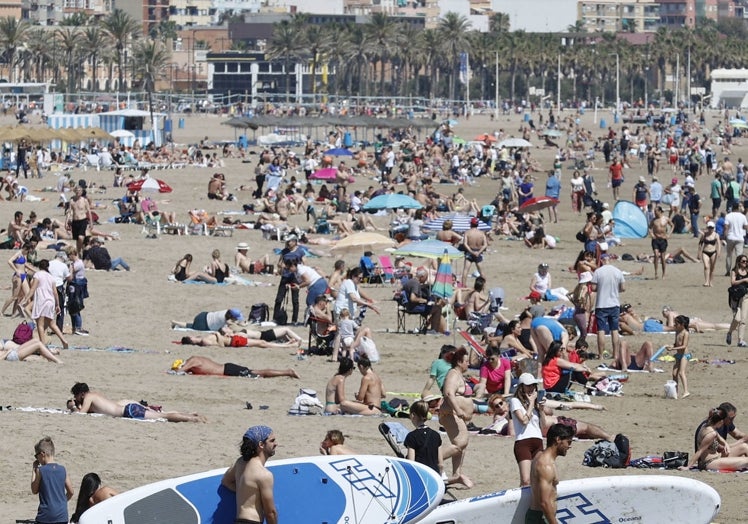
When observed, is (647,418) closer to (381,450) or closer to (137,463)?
(381,450)

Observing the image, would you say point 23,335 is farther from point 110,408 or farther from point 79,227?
A: point 79,227

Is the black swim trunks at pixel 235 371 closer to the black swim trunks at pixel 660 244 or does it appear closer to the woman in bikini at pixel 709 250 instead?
the woman in bikini at pixel 709 250

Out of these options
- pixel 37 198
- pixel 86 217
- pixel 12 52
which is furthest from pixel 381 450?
pixel 12 52

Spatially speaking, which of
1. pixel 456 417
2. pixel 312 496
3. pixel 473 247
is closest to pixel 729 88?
pixel 473 247

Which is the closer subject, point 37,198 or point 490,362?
point 490,362

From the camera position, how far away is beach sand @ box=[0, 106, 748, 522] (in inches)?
476

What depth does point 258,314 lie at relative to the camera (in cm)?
1977

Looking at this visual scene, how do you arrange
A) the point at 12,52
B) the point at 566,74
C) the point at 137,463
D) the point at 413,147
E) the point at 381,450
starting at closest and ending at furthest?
the point at 137,463 < the point at 381,450 < the point at 413,147 < the point at 12,52 < the point at 566,74

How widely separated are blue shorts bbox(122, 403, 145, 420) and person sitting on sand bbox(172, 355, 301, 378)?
2.55m

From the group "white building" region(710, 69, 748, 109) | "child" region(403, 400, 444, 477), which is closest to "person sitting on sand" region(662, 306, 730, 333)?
"child" region(403, 400, 444, 477)

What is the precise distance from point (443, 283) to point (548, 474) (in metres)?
11.3

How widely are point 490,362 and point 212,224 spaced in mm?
15710

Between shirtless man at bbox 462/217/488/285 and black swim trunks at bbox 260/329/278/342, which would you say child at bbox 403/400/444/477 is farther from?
shirtless man at bbox 462/217/488/285

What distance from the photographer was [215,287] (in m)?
22.9
